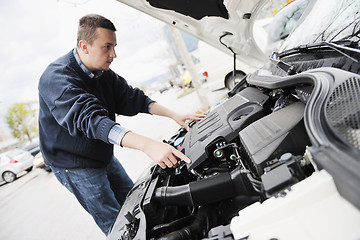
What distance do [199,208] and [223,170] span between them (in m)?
0.23

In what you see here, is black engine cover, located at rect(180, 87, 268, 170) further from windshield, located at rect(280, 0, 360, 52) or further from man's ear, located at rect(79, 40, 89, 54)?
man's ear, located at rect(79, 40, 89, 54)

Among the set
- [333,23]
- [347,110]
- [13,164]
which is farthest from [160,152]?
[13,164]

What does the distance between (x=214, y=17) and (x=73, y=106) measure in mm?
1349

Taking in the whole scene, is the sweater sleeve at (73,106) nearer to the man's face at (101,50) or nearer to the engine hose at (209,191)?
the man's face at (101,50)

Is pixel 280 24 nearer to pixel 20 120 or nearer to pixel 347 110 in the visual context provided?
pixel 347 110

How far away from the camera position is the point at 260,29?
4.76 metres

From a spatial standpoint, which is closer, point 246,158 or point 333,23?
point 246,158

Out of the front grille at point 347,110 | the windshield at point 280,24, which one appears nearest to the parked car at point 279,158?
the front grille at point 347,110

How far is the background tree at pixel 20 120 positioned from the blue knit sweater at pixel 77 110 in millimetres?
23647

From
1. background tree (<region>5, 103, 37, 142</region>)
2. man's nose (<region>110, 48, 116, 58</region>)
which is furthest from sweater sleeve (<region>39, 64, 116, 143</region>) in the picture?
background tree (<region>5, 103, 37, 142</region>)

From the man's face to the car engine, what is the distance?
84cm

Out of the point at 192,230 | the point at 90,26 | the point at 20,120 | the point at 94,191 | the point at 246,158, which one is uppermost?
the point at 90,26

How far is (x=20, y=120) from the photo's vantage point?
67.3ft

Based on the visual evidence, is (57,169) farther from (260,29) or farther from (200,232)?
(260,29)
